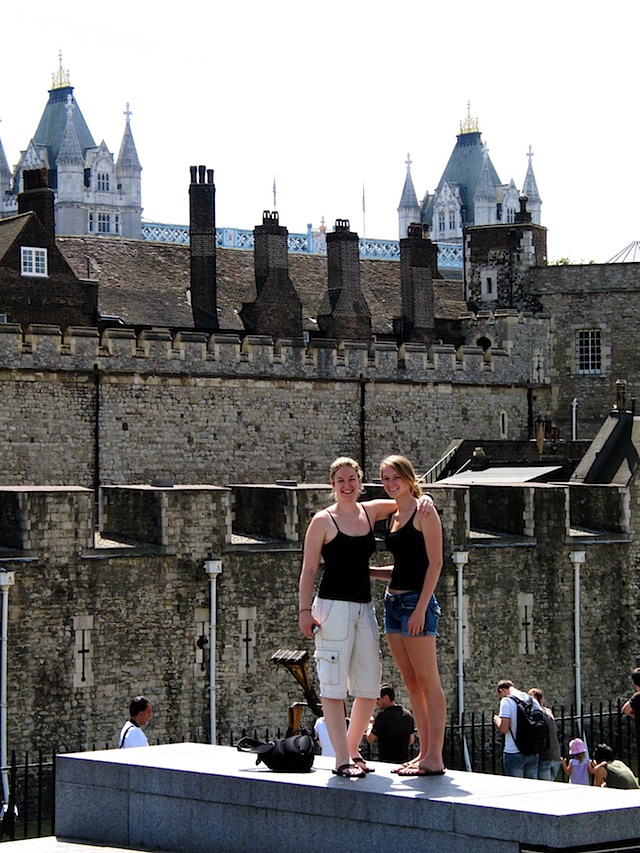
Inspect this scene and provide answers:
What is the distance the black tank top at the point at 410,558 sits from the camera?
11336mm

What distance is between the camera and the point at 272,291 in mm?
45281

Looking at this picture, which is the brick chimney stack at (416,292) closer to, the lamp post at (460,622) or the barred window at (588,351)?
→ the barred window at (588,351)

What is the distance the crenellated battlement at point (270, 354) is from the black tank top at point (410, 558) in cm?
2583

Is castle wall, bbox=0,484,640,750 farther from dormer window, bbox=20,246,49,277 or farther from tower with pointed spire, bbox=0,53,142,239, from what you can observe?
tower with pointed spire, bbox=0,53,142,239

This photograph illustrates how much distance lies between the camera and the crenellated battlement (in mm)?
37031

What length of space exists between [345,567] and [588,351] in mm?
35987

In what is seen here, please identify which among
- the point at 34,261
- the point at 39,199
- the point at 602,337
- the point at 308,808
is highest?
the point at 39,199

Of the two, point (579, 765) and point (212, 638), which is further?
point (212, 638)

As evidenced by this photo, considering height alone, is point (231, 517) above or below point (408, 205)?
below

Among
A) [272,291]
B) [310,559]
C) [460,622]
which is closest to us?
[310,559]

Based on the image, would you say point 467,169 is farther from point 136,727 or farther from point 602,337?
point 136,727

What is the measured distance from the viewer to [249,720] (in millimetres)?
21750

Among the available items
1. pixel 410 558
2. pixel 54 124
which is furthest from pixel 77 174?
pixel 410 558

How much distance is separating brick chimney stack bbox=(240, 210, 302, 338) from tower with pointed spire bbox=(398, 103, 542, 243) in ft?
358
